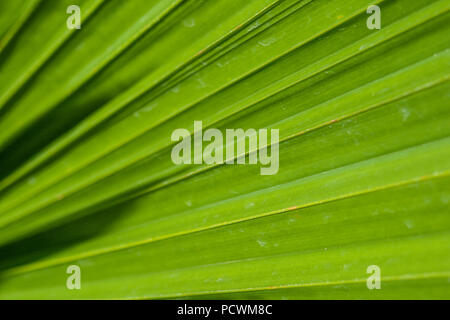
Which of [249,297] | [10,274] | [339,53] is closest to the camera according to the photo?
[339,53]

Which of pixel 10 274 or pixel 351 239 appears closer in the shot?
pixel 351 239

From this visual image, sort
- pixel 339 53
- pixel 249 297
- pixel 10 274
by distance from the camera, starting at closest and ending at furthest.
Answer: pixel 339 53
pixel 249 297
pixel 10 274

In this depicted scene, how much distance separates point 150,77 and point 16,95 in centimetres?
34

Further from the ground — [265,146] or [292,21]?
[292,21]

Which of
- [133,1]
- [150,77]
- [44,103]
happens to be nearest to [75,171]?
[44,103]

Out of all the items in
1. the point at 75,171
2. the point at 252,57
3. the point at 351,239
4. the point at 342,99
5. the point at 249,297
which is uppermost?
the point at 252,57

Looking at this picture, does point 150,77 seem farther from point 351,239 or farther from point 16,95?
point 351,239

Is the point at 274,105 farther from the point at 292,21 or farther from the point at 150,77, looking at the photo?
the point at 150,77

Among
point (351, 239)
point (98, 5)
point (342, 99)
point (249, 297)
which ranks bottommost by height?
point (249, 297)

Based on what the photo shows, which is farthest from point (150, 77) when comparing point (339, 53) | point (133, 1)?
point (339, 53)

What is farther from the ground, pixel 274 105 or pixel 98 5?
pixel 98 5

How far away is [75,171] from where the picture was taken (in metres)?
1.04

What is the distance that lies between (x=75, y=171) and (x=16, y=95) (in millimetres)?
235

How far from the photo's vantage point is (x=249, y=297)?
0.98 m
